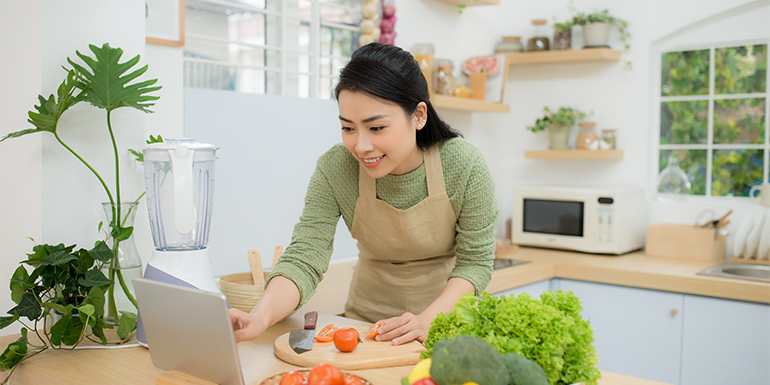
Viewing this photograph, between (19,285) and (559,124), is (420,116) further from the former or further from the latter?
(559,124)

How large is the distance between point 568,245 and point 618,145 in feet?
2.13

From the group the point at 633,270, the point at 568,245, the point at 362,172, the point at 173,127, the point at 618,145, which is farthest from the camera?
the point at 618,145

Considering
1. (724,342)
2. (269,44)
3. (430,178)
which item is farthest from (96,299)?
(724,342)

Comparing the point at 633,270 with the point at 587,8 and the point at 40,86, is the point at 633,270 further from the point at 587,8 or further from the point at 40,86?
the point at 40,86

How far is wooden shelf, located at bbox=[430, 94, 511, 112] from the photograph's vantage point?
2678 mm

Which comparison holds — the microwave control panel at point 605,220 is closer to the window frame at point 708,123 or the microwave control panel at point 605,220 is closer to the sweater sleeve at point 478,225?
the window frame at point 708,123

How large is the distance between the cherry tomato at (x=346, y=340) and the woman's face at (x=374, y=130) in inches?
13.6

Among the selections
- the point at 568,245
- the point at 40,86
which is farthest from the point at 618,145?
the point at 40,86

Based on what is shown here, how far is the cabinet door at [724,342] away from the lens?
2.13 metres

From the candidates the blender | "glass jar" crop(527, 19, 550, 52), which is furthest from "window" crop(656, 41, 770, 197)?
the blender

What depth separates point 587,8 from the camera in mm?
3135

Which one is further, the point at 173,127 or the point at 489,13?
the point at 489,13

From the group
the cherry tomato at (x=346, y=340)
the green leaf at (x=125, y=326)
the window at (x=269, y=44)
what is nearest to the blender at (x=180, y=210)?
the green leaf at (x=125, y=326)

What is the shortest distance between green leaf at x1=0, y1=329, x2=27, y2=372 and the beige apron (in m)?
0.75
